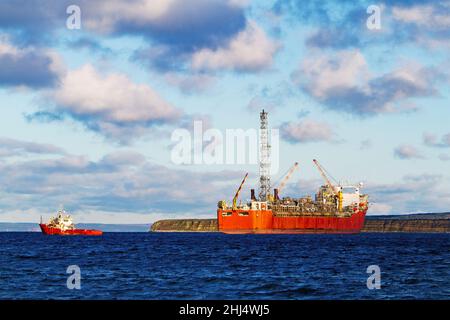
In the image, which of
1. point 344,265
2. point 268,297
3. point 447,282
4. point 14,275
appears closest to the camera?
point 268,297
